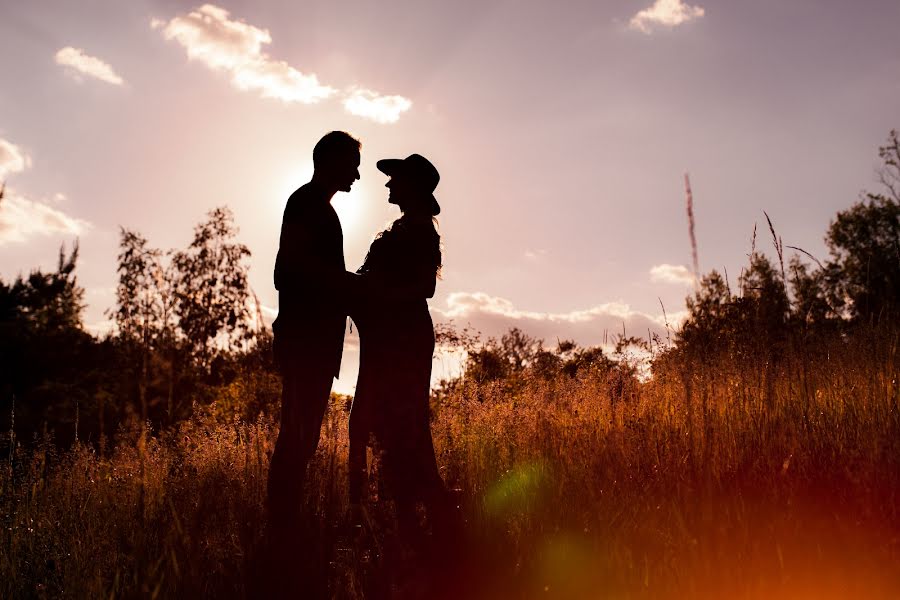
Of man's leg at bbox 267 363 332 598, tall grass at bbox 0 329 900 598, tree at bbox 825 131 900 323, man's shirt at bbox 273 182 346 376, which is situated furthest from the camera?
tree at bbox 825 131 900 323

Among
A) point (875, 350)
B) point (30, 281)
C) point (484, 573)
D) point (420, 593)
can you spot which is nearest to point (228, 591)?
point (420, 593)

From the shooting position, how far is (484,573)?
9.99 feet

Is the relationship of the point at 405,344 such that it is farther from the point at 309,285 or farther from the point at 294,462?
the point at 294,462

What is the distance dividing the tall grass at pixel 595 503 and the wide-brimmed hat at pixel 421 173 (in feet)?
5.74

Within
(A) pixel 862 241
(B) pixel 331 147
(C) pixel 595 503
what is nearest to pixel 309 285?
(B) pixel 331 147

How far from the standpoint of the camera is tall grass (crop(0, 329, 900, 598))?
2586 mm

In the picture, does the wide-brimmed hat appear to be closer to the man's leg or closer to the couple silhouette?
the couple silhouette

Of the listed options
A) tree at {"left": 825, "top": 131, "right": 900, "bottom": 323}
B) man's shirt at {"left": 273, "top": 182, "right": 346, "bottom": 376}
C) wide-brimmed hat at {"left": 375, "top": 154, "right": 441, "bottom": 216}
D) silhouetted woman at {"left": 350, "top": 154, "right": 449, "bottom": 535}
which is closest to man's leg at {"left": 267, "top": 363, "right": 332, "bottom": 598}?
man's shirt at {"left": 273, "top": 182, "right": 346, "bottom": 376}

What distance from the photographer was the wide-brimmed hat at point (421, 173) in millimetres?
3809

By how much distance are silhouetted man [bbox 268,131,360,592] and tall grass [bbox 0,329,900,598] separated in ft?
1.26

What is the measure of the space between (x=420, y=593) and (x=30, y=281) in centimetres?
1861

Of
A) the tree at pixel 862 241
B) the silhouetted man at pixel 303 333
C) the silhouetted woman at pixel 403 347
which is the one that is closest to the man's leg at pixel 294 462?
the silhouetted man at pixel 303 333

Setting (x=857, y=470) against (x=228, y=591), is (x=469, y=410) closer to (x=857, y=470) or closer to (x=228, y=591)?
(x=228, y=591)

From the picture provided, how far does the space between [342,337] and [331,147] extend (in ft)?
3.76
